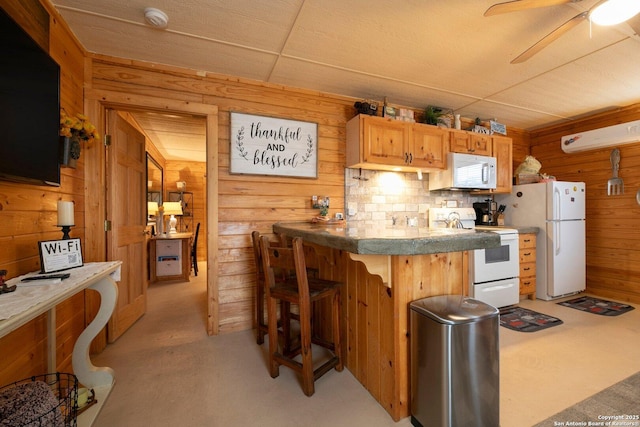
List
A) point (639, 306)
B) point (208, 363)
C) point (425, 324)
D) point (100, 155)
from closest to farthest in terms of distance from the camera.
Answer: point (425, 324)
point (208, 363)
point (100, 155)
point (639, 306)

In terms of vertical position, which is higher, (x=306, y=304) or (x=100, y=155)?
(x=100, y=155)

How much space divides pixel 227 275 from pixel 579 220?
4.54 meters

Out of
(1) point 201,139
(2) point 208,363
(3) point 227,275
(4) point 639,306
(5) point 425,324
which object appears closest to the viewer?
(5) point 425,324

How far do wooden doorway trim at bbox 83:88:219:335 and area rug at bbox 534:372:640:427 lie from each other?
2530 millimetres

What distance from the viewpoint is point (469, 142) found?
3387mm

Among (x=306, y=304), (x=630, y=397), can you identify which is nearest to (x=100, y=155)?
(x=306, y=304)

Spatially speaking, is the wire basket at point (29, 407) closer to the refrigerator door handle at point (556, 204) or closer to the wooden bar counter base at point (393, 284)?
A: the wooden bar counter base at point (393, 284)

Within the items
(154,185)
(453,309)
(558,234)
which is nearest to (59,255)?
(453,309)

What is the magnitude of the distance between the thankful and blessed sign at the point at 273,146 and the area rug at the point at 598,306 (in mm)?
3524

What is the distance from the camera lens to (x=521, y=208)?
3678 mm

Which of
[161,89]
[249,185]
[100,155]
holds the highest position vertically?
[161,89]

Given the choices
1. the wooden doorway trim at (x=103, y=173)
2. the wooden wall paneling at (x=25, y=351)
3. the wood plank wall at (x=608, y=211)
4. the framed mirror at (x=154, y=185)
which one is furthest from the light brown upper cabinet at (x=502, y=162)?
the framed mirror at (x=154, y=185)

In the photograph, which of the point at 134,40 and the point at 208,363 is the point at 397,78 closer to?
the point at 134,40

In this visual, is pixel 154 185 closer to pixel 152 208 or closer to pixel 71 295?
pixel 152 208
